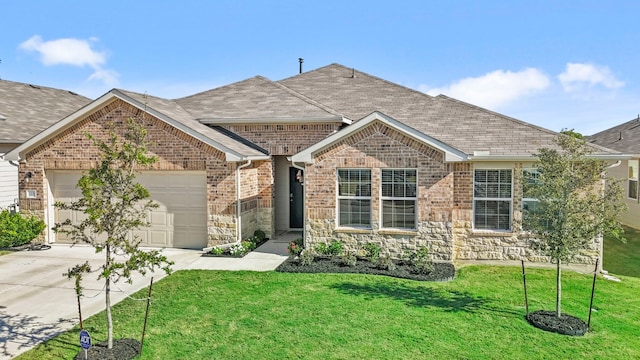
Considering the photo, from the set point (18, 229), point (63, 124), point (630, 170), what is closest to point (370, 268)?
point (63, 124)

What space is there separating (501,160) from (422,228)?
2.82 meters

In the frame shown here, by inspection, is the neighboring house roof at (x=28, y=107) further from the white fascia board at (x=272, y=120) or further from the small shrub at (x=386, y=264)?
the small shrub at (x=386, y=264)

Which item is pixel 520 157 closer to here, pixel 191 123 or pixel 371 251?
pixel 371 251

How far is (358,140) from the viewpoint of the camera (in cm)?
1169

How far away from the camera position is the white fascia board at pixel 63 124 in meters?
13.0

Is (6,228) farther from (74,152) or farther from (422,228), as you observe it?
(422,228)

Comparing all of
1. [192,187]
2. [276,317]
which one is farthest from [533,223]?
[192,187]

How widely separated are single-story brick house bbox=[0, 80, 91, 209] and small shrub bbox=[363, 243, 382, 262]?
11361 millimetres

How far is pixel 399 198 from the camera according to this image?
1165cm

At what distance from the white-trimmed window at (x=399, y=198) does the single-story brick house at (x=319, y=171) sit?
0.03 m

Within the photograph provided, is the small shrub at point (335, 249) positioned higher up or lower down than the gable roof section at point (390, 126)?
lower down

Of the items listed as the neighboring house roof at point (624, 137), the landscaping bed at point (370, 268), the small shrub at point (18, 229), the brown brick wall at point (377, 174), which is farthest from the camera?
the neighboring house roof at point (624, 137)

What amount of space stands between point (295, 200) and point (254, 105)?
3770 millimetres

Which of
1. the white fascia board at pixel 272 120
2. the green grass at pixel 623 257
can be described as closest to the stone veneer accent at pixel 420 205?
the green grass at pixel 623 257
